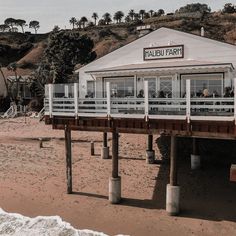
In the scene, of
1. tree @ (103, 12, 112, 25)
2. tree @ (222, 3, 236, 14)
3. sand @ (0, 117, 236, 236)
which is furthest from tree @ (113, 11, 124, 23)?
sand @ (0, 117, 236, 236)

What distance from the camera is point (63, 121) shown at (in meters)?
16.7

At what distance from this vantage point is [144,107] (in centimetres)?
1462

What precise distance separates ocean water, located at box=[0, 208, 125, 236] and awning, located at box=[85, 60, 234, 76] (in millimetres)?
8968

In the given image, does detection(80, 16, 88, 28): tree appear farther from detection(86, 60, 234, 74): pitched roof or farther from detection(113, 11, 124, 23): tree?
detection(86, 60, 234, 74): pitched roof

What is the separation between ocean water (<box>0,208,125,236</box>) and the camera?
46.6 ft

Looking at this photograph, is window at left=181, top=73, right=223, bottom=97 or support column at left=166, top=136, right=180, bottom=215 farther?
window at left=181, top=73, right=223, bottom=97

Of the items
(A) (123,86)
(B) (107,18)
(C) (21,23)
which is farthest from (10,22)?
(A) (123,86)

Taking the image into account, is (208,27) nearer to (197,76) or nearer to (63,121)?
(197,76)

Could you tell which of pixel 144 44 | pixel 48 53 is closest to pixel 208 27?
pixel 48 53

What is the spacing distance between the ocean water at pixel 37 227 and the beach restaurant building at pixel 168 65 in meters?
6.08

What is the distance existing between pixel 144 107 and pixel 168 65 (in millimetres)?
6106

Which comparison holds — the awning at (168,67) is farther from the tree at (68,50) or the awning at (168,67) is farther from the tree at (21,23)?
the tree at (21,23)

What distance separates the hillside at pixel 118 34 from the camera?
268 feet

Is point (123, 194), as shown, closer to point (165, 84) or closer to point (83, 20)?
point (165, 84)
